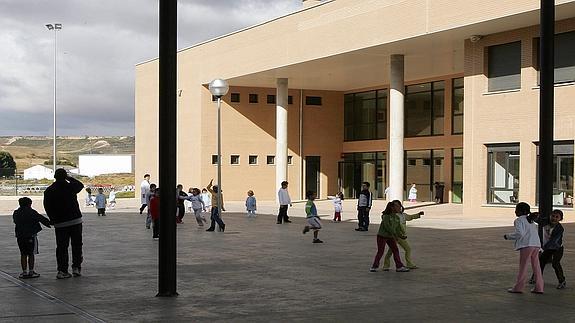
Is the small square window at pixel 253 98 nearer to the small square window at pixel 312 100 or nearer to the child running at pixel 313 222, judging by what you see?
the small square window at pixel 312 100

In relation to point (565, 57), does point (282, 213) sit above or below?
below

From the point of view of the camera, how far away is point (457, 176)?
45.5 meters

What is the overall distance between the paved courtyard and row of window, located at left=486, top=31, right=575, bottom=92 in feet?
37.4

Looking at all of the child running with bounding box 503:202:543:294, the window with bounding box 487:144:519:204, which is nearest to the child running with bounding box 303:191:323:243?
the child running with bounding box 503:202:543:294

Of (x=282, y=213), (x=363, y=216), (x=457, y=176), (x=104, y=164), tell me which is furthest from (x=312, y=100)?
(x=104, y=164)

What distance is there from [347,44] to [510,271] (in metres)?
25.4

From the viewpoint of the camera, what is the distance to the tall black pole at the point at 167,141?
11.1 metres

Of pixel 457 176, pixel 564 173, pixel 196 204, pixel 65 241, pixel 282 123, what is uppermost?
pixel 282 123

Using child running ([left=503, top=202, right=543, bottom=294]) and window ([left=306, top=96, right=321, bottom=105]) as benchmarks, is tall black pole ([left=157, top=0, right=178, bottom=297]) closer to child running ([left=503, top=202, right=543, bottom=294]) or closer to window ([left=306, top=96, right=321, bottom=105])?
child running ([left=503, top=202, right=543, bottom=294])

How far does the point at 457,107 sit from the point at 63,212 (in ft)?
116

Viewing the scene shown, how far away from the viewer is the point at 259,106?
176 feet

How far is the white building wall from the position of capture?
11938 centimetres

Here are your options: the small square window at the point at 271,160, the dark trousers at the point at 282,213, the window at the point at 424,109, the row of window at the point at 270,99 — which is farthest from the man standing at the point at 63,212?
the small square window at the point at 271,160

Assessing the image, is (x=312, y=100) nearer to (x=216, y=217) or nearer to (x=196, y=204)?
(x=196, y=204)
